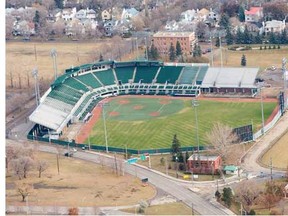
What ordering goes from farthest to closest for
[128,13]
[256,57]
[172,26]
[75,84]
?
1. [128,13]
2. [172,26]
3. [256,57]
4. [75,84]

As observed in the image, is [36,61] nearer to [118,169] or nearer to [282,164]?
[118,169]

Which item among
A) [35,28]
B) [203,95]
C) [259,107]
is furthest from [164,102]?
[35,28]

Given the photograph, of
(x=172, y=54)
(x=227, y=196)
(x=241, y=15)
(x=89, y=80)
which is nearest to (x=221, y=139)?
(x=227, y=196)

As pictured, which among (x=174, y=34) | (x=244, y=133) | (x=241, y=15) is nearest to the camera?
(x=244, y=133)

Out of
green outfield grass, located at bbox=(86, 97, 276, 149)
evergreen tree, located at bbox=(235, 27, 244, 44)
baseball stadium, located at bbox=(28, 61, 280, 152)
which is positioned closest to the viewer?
green outfield grass, located at bbox=(86, 97, 276, 149)

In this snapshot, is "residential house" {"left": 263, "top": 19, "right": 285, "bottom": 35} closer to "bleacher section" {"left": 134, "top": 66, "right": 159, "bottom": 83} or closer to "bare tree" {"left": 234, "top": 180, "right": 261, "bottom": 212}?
"bleacher section" {"left": 134, "top": 66, "right": 159, "bottom": 83}

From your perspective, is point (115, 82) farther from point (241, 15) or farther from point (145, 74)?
point (241, 15)

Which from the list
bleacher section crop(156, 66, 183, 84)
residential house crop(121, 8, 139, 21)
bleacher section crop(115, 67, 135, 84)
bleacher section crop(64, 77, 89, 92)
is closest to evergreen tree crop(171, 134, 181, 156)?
bleacher section crop(64, 77, 89, 92)
